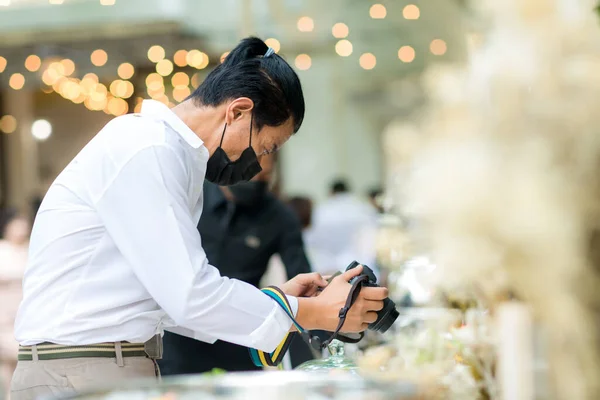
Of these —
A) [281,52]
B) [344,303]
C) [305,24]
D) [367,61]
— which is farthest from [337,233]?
[344,303]

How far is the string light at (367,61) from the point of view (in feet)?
31.2

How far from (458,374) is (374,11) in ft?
25.4

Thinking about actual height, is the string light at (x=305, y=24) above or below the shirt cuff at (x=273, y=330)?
above

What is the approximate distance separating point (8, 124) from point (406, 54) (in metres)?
6.41

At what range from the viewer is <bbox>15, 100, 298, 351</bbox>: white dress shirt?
4.95 feet

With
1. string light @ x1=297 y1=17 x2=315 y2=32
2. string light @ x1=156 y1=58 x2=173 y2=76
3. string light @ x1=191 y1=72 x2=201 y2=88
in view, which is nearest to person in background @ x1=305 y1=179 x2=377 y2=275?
string light @ x1=297 y1=17 x2=315 y2=32

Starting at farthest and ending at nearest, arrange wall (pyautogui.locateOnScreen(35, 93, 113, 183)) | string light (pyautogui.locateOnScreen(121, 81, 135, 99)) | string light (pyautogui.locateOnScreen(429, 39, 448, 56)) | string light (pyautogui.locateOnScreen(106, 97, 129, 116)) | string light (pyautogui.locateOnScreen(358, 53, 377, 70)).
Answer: wall (pyautogui.locateOnScreen(35, 93, 113, 183)) → string light (pyautogui.locateOnScreen(106, 97, 129, 116)) → string light (pyautogui.locateOnScreen(121, 81, 135, 99)) → string light (pyautogui.locateOnScreen(358, 53, 377, 70)) → string light (pyautogui.locateOnScreen(429, 39, 448, 56))

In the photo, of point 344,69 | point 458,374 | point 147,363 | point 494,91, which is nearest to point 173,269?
point 147,363

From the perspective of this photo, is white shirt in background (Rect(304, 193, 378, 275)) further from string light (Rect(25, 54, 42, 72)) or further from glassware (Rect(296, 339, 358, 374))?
string light (Rect(25, 54, 42, 72))

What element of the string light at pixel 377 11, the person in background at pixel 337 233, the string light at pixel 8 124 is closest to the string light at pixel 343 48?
the string light at pixel 377 11

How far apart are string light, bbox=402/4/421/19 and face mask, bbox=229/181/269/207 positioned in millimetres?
5514

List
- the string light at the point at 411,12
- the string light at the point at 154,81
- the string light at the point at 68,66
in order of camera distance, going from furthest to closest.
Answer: the string light at the point at 154,81 < the string light at the point at 68,66 < the string light at the point at 411,12

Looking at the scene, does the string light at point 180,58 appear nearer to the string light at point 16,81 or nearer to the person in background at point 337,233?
the string light at point 16,81

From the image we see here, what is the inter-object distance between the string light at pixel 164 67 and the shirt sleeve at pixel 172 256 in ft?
26.6
